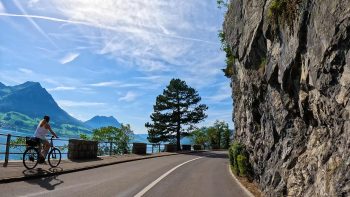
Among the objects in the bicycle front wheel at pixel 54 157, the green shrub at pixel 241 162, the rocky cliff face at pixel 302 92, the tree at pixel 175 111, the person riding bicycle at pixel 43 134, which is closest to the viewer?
the rocky cliff face at pixel 302 92

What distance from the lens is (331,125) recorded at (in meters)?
8.03

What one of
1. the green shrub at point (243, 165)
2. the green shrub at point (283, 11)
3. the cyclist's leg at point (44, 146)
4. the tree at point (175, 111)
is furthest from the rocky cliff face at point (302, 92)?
the tree at point (175, 111)

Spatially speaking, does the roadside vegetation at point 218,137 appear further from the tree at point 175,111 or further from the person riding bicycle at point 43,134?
the person riding bicycle at point 43,134

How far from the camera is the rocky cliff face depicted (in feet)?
23.8

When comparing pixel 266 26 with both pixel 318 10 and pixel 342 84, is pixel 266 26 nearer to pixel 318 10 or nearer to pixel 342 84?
pixel 318 10

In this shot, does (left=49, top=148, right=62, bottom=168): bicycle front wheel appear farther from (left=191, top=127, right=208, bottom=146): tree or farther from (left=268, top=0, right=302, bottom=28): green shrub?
(left=191, top=127, right=208, bottom=146): tree

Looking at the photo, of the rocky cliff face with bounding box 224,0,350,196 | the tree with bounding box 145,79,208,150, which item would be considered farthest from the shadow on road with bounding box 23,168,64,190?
the tree with bounding box 145,79,208,150

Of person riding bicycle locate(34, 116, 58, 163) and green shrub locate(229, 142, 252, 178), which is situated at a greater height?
person riding bicycle locate(34, 116, 58, 163)

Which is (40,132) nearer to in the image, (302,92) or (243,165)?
(243,165)

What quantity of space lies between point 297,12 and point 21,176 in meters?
9.77

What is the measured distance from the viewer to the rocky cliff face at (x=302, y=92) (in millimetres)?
7258

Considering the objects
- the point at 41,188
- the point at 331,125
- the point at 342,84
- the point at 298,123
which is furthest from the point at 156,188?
the point at 342,84

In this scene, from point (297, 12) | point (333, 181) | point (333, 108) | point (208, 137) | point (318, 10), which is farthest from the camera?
point (208, 137)

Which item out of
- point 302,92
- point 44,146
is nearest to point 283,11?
point 302,92
